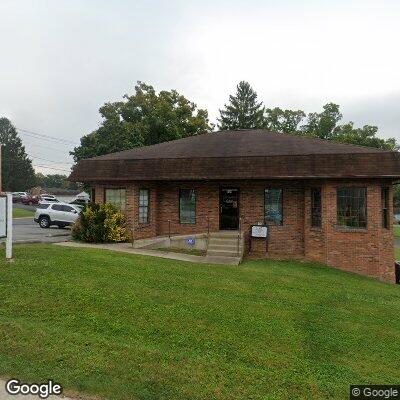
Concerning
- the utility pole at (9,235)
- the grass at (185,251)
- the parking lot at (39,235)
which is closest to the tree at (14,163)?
the parking lot at (39,235)

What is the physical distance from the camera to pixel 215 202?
16.6 meters

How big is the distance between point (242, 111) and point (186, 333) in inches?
2607

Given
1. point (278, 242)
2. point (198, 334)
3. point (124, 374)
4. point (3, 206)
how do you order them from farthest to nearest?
point (278, 242), point (3, 206), point (198, 334), point (124, 374)

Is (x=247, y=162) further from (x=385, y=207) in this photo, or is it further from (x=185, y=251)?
(x=385, y=207)

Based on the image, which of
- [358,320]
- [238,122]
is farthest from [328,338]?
[238,122]

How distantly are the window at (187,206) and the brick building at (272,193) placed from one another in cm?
5

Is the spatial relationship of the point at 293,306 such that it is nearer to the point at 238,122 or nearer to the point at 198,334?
the point at 198,334

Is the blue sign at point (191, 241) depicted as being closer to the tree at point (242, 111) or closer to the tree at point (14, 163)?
the tree at point (242, 111)

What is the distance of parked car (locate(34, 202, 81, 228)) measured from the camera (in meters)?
25.6

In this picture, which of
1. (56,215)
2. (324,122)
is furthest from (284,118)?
(56,215)

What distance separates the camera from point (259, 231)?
15.5 meters

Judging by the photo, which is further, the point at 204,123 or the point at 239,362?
the point at 204,123

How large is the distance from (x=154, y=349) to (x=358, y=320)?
448 centimetres

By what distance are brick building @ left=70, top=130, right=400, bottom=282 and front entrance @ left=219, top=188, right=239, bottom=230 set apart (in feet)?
0.15
